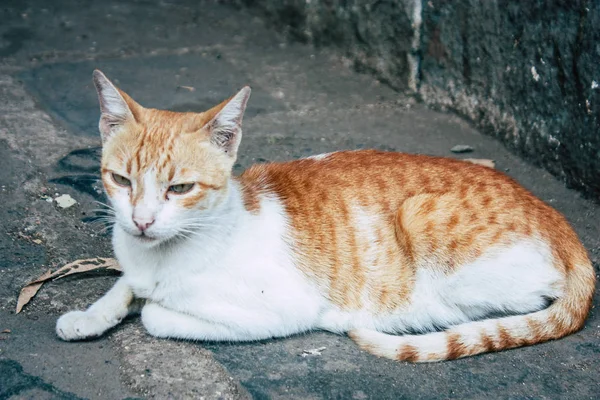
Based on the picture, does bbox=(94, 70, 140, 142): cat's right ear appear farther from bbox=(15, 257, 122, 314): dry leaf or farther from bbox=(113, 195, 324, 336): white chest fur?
bbox=(15, 257, 122, 314): dry leaf

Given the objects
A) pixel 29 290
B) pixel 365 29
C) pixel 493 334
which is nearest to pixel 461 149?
pixel 365 29

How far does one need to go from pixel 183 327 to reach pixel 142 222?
0.49 meters

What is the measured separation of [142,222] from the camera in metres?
2.97

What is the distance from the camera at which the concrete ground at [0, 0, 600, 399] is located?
2.97m

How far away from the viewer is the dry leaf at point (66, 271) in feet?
11.2

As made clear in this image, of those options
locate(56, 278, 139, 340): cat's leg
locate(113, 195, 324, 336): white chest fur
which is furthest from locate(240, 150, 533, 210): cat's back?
locate(56, 278, 139, 340): cat's leg

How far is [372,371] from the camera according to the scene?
121 inches

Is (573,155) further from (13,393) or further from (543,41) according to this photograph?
(13,393)

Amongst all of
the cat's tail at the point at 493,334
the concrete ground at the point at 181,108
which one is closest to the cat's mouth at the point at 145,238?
the concrete ground at the point at 181,108

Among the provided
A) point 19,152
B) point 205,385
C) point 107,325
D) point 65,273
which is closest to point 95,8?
point 19,152

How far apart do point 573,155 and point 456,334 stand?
67.6 inches

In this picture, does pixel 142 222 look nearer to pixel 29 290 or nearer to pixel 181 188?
pixel 181 188

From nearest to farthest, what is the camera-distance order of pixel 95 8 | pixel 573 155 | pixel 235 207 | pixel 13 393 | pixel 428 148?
pixel 13 393 < pixel 235 207 < pixel 573 155 < pixel 428 148 < pixel 95 8

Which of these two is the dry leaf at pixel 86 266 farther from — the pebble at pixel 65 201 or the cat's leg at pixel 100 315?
the pebble at pixel 65 201
